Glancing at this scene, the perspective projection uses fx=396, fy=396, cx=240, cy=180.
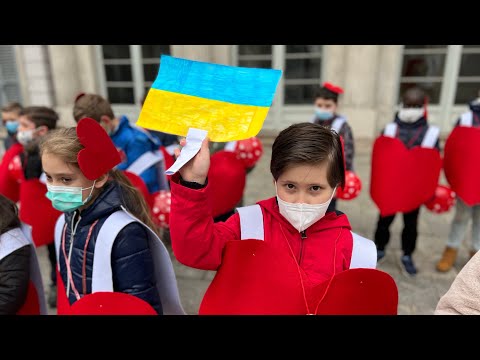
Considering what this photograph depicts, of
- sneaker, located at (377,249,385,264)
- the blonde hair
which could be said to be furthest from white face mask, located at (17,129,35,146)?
sneaker, located at (377,249,385,264)

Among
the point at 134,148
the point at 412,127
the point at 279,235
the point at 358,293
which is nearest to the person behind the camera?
the point at 358,293

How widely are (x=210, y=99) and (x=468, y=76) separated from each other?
7983 millimetres

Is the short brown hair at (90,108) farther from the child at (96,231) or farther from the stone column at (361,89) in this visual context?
the stone column at (361,89)

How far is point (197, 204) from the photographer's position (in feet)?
3.95

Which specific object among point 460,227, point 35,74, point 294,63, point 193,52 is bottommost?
point 460,227

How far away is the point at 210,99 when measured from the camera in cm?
123

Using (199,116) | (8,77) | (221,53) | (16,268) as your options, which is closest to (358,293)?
(199,116)

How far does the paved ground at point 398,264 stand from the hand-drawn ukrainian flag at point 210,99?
232cm

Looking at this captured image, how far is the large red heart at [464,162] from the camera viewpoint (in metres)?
3.22

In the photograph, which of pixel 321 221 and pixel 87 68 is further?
pixel 87 68

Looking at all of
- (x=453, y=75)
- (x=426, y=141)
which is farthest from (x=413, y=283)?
(x=453, y=75)

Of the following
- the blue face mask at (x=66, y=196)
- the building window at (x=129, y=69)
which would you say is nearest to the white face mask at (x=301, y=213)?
the blue face mask at (x=66, y=196)

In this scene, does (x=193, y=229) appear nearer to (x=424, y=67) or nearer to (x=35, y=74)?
(x=424, y=67)

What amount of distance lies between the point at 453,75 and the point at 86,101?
7096 mm
